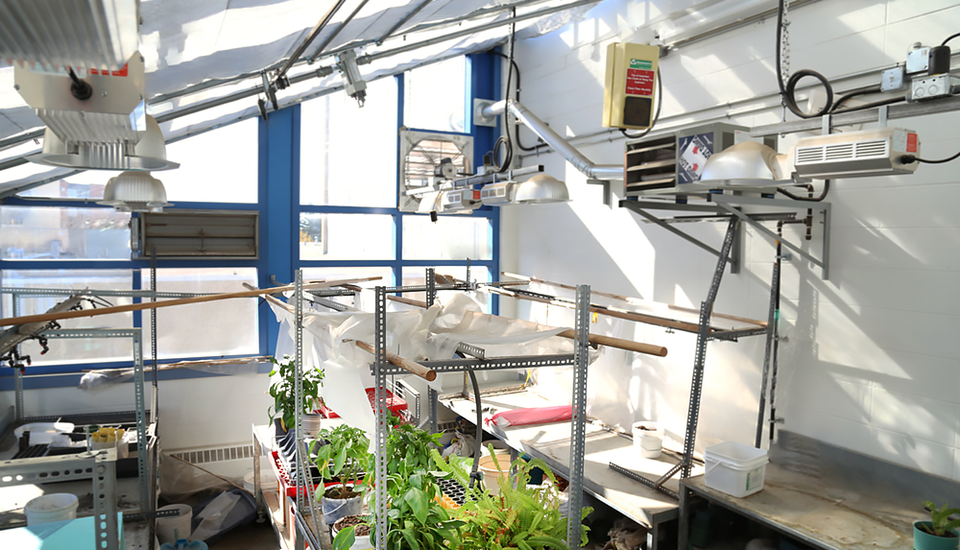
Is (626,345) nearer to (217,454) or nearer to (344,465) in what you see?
(344,465)

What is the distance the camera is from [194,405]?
5426mm

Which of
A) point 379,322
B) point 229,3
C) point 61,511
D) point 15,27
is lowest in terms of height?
point 61,511

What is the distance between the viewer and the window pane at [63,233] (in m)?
5.03

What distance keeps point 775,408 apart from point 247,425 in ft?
14.2

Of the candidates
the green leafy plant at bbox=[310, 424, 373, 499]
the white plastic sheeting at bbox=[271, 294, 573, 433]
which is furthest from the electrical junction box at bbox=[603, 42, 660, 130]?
the green leafy plant at bbox=[310, 424, 373, 499]

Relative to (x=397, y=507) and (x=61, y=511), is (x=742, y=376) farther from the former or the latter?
(x=61, y=511)

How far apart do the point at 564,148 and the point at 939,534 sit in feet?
11.1

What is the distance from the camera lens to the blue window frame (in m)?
5.14

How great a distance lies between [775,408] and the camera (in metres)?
3.65

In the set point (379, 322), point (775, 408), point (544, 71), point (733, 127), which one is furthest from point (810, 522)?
point (544, 71)

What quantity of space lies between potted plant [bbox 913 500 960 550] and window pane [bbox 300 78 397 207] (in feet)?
16.0

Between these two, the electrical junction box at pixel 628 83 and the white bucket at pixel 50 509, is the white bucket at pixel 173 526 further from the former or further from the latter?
the electrical junction box at pixel 628 83

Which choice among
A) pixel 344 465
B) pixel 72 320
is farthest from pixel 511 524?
pixel 72 320

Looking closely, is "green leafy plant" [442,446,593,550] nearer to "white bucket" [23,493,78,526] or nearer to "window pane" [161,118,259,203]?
"white bucket" [23,493,78,526]
